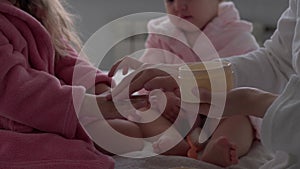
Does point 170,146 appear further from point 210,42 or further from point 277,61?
point 210,42

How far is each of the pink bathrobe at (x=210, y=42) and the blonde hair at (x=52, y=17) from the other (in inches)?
12.8

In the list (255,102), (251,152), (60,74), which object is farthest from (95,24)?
(255,102)

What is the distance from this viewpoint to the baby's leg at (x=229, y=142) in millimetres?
909

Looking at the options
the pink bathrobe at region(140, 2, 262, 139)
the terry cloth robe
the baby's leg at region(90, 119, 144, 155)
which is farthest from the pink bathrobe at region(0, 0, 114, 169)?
the pink bathrobe at region(140, 2, 262, 139)

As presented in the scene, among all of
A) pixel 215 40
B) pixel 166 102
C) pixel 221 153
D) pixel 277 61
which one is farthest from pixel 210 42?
pixel 221 153

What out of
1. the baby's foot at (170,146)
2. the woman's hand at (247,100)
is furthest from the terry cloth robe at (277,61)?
the baby's foot at (170,146)

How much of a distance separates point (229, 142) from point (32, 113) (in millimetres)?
336

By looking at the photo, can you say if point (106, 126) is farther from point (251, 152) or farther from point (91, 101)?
point (251, 152)

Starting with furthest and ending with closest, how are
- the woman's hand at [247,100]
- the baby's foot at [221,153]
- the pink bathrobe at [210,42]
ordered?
the pink bathrobe at [210,42] → the baby's foot at [221,153] → the woman's hand at [247,100]

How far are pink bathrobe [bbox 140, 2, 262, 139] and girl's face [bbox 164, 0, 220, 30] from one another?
20mm

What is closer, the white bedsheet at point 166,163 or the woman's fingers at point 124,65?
the white bedsheet at point 166,163

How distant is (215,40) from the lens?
4.66ft

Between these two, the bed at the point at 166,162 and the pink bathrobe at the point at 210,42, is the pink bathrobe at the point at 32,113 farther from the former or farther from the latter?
the pink bathrobe at the point at 210,42

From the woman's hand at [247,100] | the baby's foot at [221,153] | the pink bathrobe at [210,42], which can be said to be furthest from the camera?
the pink bathrobe at [210,42]
